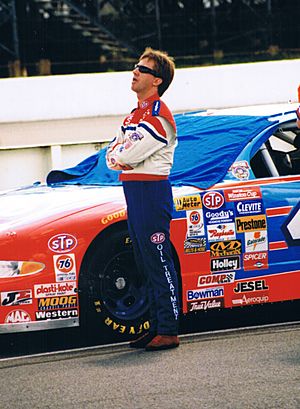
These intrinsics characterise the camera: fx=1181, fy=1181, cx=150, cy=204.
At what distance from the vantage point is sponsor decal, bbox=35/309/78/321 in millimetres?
6895

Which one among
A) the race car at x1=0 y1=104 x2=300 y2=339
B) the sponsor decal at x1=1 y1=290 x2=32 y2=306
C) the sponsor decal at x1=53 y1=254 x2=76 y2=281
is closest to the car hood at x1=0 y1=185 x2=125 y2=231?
the race car at x1=0 y1=104 x2=300 y2=339

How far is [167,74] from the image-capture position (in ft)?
22.6

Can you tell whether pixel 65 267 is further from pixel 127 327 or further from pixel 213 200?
pixel 213 200

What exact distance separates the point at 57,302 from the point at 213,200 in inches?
46.1

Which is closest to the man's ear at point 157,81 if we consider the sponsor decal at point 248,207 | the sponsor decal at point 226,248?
the sponsor decal at point 248,207

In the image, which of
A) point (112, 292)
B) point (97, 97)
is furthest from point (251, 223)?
point (97, 97)

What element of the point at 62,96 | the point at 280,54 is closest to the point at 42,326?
the point at 62,96

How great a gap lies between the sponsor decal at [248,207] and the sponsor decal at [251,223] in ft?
0.10

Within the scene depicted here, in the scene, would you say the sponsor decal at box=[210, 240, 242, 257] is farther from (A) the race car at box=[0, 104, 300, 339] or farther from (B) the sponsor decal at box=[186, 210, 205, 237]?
(B) the sponsor decal at box=[186, 210, 205, 237]

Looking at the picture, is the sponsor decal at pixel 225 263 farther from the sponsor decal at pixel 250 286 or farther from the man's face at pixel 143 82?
the man's face at pixel 143 82

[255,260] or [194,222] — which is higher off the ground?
[194,222]

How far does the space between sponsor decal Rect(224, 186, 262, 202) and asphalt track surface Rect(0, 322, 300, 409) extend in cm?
83

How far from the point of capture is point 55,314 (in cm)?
693

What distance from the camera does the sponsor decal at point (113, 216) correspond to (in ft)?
23.2
